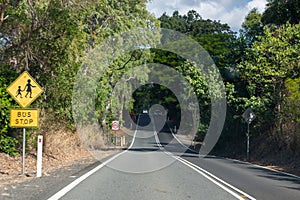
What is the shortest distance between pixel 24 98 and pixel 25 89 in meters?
0.29

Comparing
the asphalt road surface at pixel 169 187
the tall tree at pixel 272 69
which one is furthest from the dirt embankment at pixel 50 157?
the tall tree at pixel 272 69

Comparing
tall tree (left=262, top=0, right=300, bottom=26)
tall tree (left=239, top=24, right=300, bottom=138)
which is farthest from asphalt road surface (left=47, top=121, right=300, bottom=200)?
tall tree (left=262, top=0, right=300, bottom=26)

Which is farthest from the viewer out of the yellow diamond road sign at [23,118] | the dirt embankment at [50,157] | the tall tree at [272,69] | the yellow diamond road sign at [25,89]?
the tall tree at [272,69]

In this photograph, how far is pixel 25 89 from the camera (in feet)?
40.9

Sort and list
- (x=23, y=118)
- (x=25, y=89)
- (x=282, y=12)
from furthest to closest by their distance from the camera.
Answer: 1. (x=282, y=12)
2. (x=23, y=118)
3. (x=25, y=89)

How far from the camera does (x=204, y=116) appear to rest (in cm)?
3703


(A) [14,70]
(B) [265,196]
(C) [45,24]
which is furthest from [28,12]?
(B) [265,196]

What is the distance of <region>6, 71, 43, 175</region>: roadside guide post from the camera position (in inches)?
→ 487

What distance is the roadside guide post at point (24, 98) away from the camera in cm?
1238

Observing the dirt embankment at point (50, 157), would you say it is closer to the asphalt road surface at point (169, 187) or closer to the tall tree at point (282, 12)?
the asphalt road surface at point (169, 187)

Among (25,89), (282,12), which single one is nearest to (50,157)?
(25,89)

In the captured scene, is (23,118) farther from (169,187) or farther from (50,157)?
(50,157)

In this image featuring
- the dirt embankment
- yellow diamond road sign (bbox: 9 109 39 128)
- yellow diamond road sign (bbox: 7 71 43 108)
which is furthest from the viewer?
the dirt embankment

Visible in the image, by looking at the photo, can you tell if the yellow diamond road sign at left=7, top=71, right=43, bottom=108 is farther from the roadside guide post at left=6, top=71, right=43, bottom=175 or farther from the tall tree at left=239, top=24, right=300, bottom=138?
the tall tree at left=239, top=24, right=300, bottom=138
